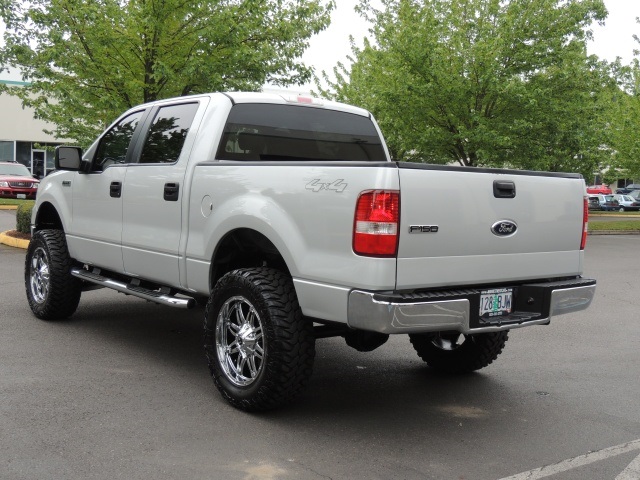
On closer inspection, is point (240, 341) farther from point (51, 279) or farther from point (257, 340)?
point (51, 279)

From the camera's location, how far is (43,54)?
13469 millimetres

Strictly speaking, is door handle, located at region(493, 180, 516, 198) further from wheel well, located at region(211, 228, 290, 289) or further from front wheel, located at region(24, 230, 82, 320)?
front wheel, located at region(24, 230, 82, 320)

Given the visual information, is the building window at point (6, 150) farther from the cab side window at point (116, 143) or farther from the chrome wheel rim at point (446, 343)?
the chrome wheel rim at point (446, 343)

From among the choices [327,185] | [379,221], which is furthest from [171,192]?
[379,221]

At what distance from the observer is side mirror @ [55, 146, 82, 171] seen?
22.6 ft

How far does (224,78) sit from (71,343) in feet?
27.6

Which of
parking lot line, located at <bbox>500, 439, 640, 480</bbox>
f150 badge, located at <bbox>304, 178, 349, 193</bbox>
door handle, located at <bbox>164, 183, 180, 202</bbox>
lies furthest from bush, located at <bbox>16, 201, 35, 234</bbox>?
parking lot line, located at <bbox>500, 439, 640, 480</bbox>

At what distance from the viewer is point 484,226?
15.1 ft

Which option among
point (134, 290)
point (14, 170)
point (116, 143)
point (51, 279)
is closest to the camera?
point (134, 290)

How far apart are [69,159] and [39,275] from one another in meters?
1.39

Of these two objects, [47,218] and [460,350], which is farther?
[47,218]

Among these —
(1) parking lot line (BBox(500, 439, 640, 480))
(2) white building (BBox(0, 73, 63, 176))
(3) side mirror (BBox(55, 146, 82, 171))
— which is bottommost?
(1) parking lot line (BBox(500, 439, 640, 480))

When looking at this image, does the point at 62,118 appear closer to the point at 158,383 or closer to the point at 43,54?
the point at 43,54

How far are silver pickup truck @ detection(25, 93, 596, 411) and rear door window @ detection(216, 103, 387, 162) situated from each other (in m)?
0.01
